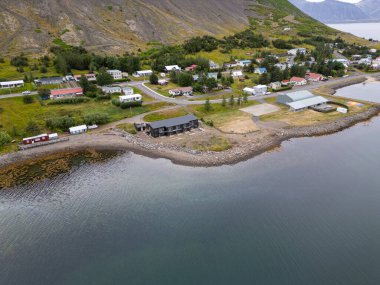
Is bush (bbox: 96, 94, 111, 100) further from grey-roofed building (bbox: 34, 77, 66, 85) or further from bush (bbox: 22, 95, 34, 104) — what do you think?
grey-roofed building (bbox: 34, 77, 66, 85)

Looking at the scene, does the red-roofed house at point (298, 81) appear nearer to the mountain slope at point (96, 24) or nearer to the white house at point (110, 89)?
the white house at point (110, 89)

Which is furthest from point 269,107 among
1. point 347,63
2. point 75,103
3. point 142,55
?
point 347,63

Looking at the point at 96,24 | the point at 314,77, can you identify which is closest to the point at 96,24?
the point at 96,24

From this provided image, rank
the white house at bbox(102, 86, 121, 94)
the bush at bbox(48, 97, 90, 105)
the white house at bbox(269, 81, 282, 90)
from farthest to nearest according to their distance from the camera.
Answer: the white house at bbox(269, 81, 282, 90), the white house at bbox(102, 86, 121, 94), the bush at bbox(48, 97, 90, 105)

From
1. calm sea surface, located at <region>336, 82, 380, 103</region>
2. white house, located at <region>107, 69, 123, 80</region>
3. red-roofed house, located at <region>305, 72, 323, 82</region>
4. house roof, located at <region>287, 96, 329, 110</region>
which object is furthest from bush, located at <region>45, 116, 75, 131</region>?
red-roofed house, located at <region>305, 72, 323, 82</region>

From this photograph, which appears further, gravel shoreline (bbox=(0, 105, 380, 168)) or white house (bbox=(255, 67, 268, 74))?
white house (bbox=(255, 67, 268, 74))

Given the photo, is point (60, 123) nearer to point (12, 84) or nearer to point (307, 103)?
point (12, 84)
